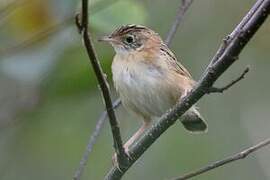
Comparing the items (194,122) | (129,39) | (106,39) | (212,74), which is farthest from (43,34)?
(212,74)

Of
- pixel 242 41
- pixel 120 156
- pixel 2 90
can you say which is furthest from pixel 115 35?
pixel 242 41

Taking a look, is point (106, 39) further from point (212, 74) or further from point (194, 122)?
point (212, 74)

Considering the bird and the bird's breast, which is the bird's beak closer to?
the bird

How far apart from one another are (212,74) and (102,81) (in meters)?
0.47

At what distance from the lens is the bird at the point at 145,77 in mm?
4766

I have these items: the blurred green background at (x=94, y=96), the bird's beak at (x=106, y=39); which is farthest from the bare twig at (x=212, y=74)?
the bird's beak at (x=106, y=39)

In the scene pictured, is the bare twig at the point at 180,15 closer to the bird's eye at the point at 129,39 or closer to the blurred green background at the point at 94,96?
the blurred green background at the point at 94,96

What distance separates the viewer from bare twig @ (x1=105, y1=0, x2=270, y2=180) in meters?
3.06

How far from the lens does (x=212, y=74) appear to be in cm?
335

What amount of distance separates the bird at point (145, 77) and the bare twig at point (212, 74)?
0.77 meters

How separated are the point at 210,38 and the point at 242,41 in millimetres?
5104

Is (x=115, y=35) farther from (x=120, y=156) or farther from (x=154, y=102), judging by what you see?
(x=120, y=156)

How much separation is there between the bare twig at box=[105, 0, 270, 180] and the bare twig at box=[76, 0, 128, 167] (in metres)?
0.06

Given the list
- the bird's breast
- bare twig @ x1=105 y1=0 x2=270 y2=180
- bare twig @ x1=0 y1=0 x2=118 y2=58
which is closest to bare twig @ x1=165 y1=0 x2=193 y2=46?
the bird's breast
